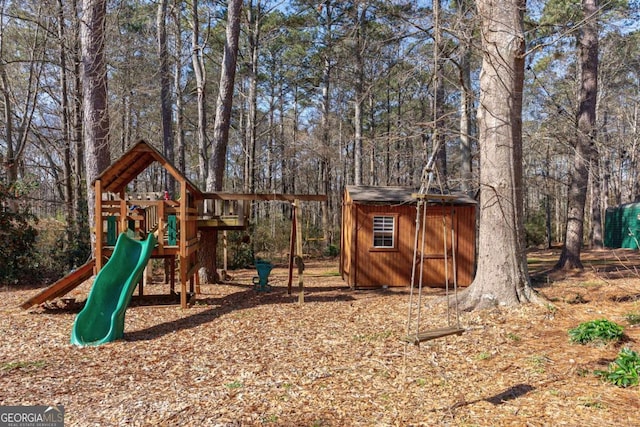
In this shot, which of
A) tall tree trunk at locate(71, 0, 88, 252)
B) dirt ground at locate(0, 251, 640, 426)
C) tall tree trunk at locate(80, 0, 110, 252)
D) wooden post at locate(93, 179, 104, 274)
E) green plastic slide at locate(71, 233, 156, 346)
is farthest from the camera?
tall tree trunk at locate(71, 0, 88, 252)

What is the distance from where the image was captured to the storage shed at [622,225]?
21.1m

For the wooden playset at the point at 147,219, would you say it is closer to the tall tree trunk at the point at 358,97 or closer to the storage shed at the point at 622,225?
the tall tree trunk at the point at 358,97

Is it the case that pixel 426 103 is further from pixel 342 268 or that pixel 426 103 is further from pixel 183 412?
pixel 183 412

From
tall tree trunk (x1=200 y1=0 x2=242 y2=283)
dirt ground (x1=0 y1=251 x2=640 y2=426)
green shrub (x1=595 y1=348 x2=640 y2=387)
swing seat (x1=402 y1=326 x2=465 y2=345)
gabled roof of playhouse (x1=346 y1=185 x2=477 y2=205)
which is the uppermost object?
tall tree trunk (x1=200 y1=0 x2=242 y2=283)

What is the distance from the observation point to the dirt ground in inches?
154

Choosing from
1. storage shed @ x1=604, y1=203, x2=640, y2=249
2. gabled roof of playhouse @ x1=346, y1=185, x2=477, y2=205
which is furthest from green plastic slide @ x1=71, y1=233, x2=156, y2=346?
storage shed @ x1=604, y1=203, x2=640, y2=249

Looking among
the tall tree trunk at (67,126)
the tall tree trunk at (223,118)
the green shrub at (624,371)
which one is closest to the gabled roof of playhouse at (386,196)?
the tall tree trunk at (223,118)

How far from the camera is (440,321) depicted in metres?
7.05

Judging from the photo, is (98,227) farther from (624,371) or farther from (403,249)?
(624,371)

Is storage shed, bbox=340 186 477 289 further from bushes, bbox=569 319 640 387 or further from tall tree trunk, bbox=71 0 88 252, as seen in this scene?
tall tree trunk, bbox=71 0 88 252

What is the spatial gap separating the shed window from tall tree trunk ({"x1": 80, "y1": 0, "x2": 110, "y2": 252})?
697 centimetres

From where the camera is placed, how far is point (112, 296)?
6.49m

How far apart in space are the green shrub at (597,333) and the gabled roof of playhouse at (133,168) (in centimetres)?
699

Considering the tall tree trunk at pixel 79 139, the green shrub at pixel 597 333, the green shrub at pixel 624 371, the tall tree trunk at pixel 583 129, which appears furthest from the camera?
the tall tree trunk at pixel 79 139
